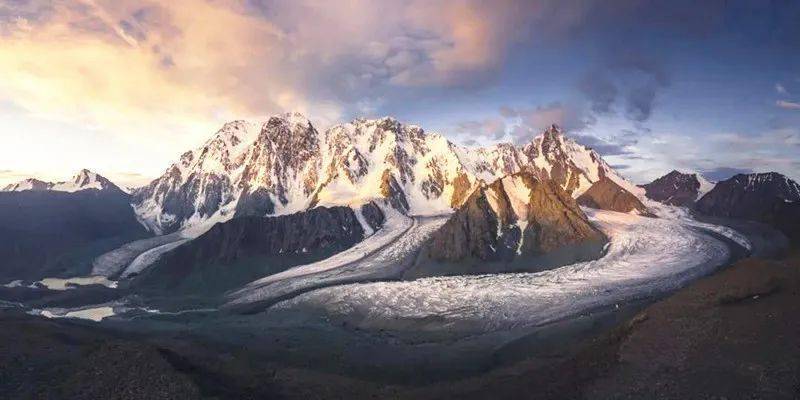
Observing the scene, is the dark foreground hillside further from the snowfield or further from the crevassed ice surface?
the crevassed ice surface

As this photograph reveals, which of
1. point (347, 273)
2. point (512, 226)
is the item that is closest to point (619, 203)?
point (512, 226)

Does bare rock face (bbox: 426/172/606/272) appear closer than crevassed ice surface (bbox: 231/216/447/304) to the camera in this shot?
No

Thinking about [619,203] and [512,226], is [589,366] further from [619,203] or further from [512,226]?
[619,203]

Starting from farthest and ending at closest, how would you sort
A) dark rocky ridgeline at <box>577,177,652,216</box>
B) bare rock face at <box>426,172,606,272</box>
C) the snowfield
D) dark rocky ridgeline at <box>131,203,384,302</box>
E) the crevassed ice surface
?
dark rocky ridgeline at <box>577,177,652,216</box> → dark rocky ridgeline at <box>131,203,384,302</box> → bare rock face at <box>426,172,606,272</box> → the crevassed ice surface → the snowfield

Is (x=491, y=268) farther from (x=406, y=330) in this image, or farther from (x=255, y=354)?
(x=255, y=354)

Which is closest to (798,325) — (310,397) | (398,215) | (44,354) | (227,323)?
(310,397)

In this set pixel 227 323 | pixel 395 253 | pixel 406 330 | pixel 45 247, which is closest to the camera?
pixel 406 330

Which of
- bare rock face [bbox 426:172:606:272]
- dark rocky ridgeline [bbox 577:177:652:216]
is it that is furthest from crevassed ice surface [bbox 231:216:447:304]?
dark rocky ridgeline [bbox 577:177:652:216]
